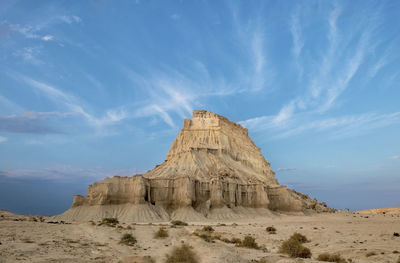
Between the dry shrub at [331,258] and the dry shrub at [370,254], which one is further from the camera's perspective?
the dry shrub at [370,254]

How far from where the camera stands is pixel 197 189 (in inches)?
1922

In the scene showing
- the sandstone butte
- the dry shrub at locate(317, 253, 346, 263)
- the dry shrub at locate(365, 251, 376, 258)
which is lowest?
the dry shrub at locate(317, 253, 346, 263)

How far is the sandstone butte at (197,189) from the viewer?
42.8 metres

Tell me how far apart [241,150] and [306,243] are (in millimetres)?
55985

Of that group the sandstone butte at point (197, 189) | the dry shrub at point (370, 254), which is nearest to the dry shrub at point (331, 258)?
the dry shrub at point (370, 254)

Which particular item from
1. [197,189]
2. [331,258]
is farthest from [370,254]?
[197,189]

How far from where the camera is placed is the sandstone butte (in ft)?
140

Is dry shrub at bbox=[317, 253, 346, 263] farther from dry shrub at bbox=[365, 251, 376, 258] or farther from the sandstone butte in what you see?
the sandstone butte

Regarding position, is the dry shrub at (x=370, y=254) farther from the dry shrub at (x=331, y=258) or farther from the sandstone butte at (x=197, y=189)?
the sandstone butte at (x=197, y=189)

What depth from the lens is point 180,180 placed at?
47.5 m

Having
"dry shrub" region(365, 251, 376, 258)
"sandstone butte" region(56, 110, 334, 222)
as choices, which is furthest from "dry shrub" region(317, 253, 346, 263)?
"sandstone butte" region(56, 110, 334, 222)

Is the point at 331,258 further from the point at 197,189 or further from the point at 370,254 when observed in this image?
the point at 197,189

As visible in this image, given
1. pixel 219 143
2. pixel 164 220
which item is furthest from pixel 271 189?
pixel 164 220

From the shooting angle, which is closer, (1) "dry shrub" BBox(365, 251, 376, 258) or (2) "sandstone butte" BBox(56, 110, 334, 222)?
(1) "dry shrub" BBox(365, 251, 376, 258)
